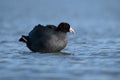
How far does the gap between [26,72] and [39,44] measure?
3.85m

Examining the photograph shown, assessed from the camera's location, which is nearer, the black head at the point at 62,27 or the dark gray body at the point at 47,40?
the dark gray body at the point at 47,40

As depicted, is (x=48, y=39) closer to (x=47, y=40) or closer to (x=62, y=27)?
(x=47, y=40)

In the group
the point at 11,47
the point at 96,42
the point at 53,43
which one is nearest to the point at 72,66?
the point at 53,43

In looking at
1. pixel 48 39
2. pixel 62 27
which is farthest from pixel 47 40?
pixel 62 27

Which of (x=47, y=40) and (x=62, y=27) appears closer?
(x=47, y=40)

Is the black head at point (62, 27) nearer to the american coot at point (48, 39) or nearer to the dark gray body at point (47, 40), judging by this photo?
the american coot at point (48, 39)

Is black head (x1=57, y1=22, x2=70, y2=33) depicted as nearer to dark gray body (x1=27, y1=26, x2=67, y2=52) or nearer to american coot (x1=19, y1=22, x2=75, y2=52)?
american coot (x1=19, y1=22, x2=75, y2=52)

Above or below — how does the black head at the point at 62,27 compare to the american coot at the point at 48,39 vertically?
above

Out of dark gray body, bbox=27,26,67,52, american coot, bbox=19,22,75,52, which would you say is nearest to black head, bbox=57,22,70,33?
american coot, bbox=19,22,75,52

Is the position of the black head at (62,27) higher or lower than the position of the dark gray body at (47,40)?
higher

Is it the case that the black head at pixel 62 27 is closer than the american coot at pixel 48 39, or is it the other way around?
the american coot at pixel 48 39

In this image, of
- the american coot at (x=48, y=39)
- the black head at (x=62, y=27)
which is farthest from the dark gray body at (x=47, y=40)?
the black head at (x=62, y=27)

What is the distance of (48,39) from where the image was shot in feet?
56.1

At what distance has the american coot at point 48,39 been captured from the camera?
17156 mm
